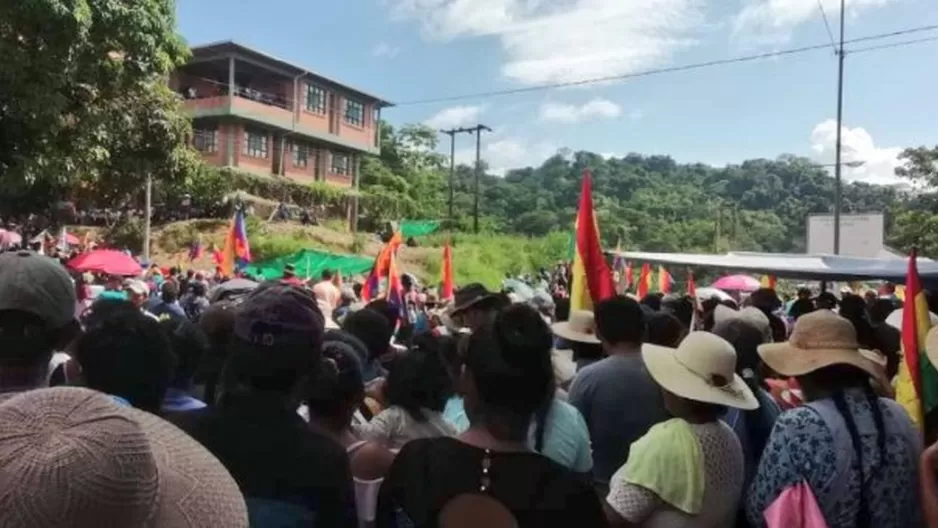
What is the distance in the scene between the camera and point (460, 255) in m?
36.9

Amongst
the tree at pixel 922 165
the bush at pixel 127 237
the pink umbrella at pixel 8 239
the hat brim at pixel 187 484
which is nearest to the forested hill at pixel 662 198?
the tree at pixel 922 165

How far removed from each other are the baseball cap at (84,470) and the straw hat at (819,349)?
2423 mm

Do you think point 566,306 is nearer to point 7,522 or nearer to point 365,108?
point 7,522

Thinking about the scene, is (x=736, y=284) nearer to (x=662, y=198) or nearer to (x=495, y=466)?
(x=495, y=466)

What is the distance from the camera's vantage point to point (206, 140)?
120ft

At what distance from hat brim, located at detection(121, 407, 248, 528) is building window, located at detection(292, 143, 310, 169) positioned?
40017 mm

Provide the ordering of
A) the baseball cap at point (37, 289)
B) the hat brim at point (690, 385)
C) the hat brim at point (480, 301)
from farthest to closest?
the hat brim at point (480, 301) < the hat brim at point (690, 385) < the baseball cap at point (37, 289)

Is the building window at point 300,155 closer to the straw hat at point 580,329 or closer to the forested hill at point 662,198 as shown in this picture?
the forested hill at point 662,198

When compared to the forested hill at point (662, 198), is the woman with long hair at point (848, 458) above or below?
below

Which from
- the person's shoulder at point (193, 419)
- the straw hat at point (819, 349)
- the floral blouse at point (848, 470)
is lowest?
the floral blouse at point (848, 470)

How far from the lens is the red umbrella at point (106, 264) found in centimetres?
1318

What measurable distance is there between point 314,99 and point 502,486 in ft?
135

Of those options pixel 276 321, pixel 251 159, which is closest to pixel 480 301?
pixel 276 321

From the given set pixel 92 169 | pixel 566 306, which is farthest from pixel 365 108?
pixel 566 306
